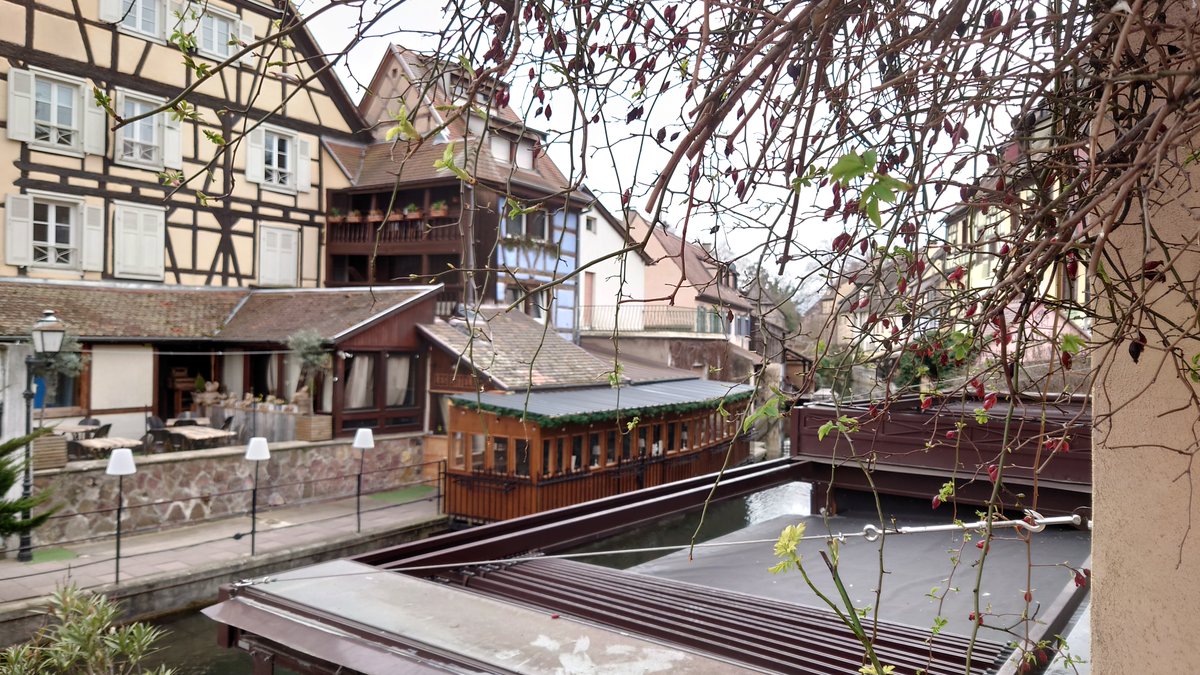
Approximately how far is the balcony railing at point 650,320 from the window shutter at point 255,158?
8.76 metres

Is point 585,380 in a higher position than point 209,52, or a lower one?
lower

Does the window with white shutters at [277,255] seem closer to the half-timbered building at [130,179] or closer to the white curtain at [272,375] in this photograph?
the half-timbered building at [130,179]

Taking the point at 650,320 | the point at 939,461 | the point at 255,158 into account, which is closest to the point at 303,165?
the point at 255,158

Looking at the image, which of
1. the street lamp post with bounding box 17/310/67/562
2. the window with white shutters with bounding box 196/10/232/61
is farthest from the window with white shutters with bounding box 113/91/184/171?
the street lamp post with bounding box 17/310/67/562

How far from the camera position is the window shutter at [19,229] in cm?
1319

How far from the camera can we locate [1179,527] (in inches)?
61.7

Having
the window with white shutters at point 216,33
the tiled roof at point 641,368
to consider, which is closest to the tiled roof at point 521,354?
the tiled roof at point 641,368

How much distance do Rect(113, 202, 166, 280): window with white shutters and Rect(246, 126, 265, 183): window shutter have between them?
1.89 m

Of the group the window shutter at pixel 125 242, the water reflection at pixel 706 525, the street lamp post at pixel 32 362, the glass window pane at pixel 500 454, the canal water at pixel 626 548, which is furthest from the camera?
the window shutter at pixel 125 242

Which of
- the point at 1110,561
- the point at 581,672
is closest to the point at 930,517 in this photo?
the point at 581,672

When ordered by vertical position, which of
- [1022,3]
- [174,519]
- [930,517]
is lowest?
[174,519]

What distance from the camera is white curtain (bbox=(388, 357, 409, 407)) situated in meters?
14.9

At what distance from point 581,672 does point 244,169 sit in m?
15.8

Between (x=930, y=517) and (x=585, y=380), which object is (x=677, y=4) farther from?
(x=585, y=380)
